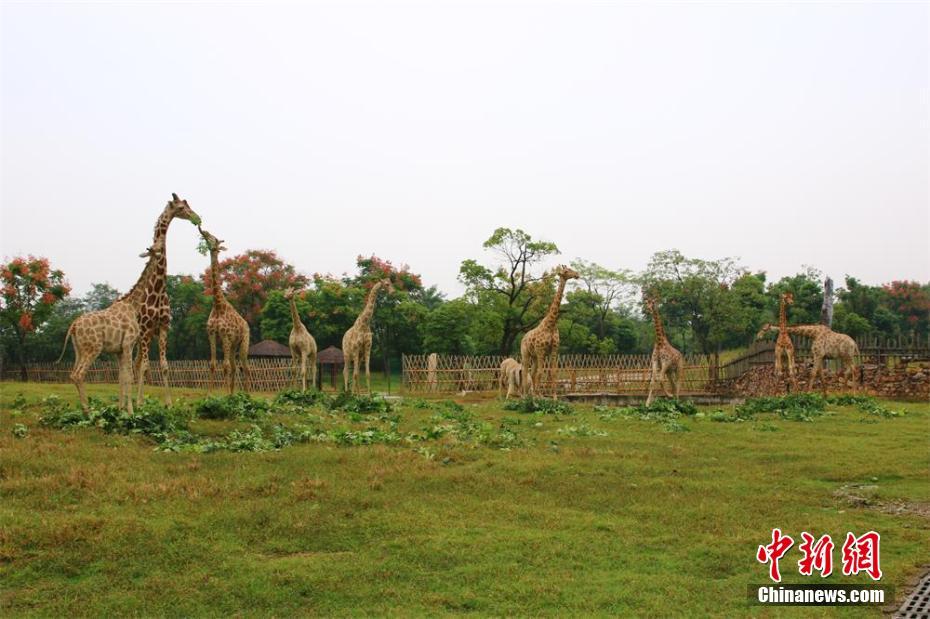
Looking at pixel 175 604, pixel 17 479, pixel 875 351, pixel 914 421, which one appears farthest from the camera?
A: pixel 875 351

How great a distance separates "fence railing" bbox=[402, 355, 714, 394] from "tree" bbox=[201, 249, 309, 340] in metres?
17.2

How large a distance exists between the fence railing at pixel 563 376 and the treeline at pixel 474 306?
270 inches

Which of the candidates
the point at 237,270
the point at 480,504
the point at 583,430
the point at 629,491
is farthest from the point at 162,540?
the point at 237,270

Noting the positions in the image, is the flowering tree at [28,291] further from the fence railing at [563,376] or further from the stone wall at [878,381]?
the stone wall at [878,381]

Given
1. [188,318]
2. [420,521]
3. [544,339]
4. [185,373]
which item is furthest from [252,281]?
[420,521]

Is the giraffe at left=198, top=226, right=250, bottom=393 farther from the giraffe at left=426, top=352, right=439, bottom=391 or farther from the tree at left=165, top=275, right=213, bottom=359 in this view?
the tree at left=165, top=275, right=213, bottom=359

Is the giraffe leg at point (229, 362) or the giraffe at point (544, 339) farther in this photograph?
the giraffe at point (544, 339)

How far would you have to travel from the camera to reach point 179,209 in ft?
50.8

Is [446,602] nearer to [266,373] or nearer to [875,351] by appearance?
[875,351]

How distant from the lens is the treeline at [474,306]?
44.3m

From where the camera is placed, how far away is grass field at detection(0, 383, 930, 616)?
6.42 metres

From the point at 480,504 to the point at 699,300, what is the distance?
4387 centimetres

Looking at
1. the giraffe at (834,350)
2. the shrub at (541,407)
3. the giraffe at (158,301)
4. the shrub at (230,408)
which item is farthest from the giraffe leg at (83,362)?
the giraffe at (834,350)

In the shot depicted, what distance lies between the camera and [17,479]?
9062 millimetres
